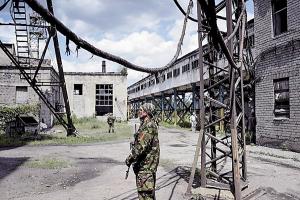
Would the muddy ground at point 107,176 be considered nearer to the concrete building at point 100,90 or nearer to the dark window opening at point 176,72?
the dark window opening at point 176,72

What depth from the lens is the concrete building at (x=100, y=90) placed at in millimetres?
35594

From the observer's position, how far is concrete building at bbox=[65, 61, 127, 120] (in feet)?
117

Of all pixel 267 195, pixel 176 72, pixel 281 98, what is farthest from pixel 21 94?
pixel 267 195

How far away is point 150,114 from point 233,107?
219 centimetres

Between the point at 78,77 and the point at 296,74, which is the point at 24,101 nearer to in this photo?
the point at 78,77

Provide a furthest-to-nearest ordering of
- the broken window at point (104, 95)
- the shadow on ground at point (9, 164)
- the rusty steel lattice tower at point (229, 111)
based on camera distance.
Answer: the broken window at point (104, 95), the shadow on ground at point (9, 164), the rusty steel lattice tower at point (229, 111)

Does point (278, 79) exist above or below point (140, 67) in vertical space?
above

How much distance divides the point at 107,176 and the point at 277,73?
9.05 metres

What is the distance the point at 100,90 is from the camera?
118 ft

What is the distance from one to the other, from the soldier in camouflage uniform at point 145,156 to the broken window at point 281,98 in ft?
33.8

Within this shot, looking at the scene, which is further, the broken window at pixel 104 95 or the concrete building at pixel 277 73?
the broken window at pixel 104 95

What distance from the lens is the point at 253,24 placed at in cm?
1647

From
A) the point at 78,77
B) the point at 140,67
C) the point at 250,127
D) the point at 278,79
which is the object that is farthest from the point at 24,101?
the point at 140,67

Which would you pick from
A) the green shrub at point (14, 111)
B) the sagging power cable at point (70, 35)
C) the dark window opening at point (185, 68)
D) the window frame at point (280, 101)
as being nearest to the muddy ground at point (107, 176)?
the window frame at point (280, 101)
